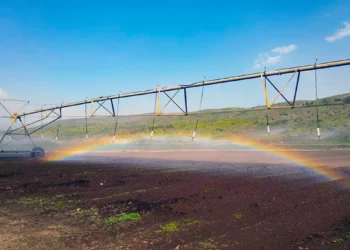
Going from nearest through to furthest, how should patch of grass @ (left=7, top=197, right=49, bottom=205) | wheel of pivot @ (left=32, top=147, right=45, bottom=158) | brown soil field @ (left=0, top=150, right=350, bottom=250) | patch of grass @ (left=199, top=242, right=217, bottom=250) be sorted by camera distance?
patch of grass @ (left=199, top=242, right=217, bottom=250) → brown soil field @ (left=0, top=150, right=350, bottom=250) → patch of grass @ (left=7, top=197, right=49, bottom=205) → wheel of pivot @ (left=32, top=147, right=45, bottom=158)

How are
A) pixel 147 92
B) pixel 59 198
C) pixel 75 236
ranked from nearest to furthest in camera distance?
pixel 75 236 → pixel 59 198 → pixel 147 92

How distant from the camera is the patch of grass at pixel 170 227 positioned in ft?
30.7

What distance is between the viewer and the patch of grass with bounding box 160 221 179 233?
30.7ft

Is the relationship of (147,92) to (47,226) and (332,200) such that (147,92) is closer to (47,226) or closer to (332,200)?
(47,226)

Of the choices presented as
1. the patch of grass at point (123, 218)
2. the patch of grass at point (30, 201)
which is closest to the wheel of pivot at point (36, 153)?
the patch of grass at point (30, 201)

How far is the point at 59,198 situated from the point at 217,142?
65.3m

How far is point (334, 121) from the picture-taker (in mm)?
80250

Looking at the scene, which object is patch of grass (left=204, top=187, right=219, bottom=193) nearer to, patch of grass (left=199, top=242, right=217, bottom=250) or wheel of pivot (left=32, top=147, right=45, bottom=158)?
patch of grass (left=199, top=242, right=217, bottom=250)

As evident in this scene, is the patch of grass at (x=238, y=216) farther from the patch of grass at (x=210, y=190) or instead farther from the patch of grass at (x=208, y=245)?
the patch of grass at (x=210, y=190)

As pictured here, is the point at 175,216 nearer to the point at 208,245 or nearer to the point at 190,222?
the point at 190,222

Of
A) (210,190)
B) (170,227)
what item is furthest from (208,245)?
(210,190)

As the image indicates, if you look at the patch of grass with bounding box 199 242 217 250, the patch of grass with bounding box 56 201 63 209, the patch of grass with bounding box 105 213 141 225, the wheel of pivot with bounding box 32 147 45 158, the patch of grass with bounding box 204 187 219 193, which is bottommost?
the patch of grass with bounding box 204 187 219 193

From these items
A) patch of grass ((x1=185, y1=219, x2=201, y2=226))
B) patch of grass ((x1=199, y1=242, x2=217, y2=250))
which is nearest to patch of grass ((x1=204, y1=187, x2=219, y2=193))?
patch of grass ((x1=185, y1=219, x2=201, y2=226))

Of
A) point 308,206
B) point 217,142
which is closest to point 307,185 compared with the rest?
point 308,206
